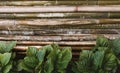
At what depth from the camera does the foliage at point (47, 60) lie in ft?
8.45

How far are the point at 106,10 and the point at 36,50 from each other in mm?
787

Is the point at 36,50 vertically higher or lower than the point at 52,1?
lower

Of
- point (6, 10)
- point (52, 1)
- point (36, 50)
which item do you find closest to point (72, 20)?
point (52, 1)

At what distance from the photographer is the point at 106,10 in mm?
2734

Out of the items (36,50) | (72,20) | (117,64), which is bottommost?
(117,64)

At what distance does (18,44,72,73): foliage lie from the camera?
2.57 metres

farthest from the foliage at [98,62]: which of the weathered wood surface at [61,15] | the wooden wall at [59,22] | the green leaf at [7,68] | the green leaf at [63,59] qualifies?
the green leaf at [7,68]

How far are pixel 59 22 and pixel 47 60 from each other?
1.44 feet

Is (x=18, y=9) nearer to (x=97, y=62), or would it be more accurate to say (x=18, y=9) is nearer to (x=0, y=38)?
(x=0, y=38)

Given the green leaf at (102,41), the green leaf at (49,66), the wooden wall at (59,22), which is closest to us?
the green leaf at (49,66)

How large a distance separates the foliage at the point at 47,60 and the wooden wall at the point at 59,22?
8.9 inches

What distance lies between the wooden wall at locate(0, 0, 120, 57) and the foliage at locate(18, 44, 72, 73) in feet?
0.74

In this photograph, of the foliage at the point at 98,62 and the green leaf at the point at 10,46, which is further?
the green leaf at the point at 10,46

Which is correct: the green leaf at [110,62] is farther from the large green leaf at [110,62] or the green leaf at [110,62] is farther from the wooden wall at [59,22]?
the wooden wall at [59,22]
